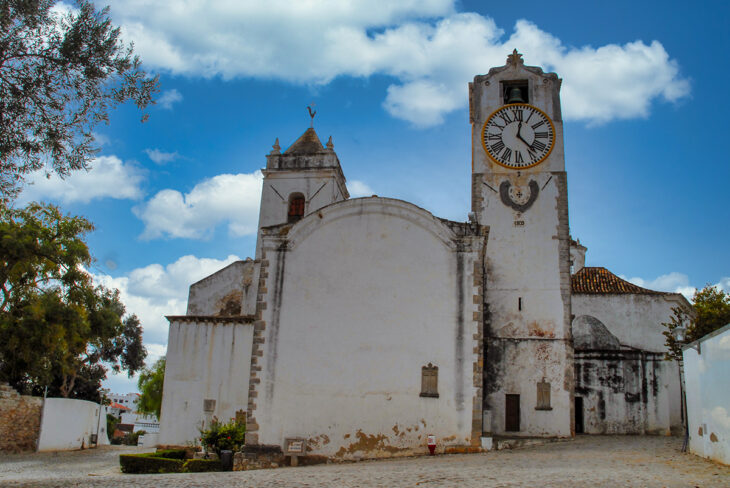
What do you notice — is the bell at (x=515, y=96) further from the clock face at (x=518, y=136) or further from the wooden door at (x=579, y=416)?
the wooden door at (x=579, y=416)

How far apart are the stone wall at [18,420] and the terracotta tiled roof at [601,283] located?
23.7m

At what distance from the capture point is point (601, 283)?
29.4 metres

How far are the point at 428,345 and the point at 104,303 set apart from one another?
1776cm

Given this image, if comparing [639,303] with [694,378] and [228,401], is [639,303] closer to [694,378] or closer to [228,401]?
[694,378]

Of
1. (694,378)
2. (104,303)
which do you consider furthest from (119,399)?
(694,378)

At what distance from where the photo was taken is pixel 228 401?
74.4ft

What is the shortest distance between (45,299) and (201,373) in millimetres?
7611

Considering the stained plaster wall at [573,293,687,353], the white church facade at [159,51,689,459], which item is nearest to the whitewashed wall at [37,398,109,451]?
the white church facade at [159,51,689,459]

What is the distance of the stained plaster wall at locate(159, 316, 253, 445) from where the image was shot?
74.1ft

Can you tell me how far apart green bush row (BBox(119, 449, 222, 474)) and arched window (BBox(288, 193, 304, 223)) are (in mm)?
15478

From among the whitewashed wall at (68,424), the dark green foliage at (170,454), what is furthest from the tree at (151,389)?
the dark green foliage at (170,454)

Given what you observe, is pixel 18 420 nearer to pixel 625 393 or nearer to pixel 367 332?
pixel 367 332

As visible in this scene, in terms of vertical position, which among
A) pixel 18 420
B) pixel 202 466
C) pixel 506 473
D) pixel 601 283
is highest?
pixel 601 283

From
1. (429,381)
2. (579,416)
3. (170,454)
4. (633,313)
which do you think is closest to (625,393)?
(579,416)
